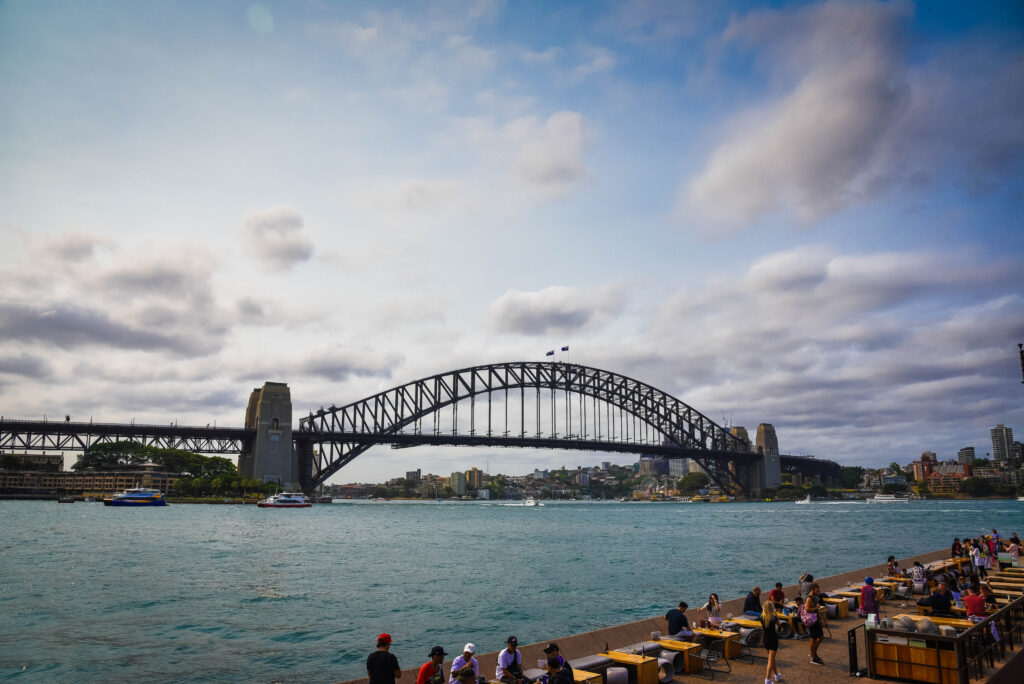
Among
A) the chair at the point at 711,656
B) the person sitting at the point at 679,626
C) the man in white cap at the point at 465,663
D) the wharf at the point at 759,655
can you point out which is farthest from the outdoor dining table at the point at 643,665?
the man in white cap at the point at 465,663

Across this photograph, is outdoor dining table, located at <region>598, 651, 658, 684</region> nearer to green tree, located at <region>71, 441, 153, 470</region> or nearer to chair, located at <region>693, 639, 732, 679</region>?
chair, located at <region>693, 639, 732, 679</region>

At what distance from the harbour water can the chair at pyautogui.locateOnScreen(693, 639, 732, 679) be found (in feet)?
26.2

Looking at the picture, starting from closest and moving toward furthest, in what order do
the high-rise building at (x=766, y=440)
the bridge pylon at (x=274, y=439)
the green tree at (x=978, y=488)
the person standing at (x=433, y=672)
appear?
the person standing at (x=433, y=672)
the bridge pylon at (x=274, y=439)
the high-rise building at (x=766, y=440)
the green tree at (x=978, y=488)

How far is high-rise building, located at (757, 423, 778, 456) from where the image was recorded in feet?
515

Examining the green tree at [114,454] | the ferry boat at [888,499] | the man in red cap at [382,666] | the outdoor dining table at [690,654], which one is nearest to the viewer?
the man in red cap at [382,666]

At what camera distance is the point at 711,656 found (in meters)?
12.1

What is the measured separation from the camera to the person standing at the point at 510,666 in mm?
10211

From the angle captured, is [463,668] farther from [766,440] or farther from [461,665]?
[766,440]

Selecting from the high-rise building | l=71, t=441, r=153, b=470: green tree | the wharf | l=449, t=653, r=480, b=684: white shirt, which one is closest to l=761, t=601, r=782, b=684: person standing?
the wharf

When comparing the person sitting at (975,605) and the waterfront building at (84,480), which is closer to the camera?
the person sitting at (975,605)

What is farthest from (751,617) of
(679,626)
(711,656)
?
(711,656)

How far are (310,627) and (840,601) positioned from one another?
49.5ft

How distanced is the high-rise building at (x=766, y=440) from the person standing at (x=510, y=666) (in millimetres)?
158427

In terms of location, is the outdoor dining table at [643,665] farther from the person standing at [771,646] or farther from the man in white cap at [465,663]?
the man in white cap at [465,663]
